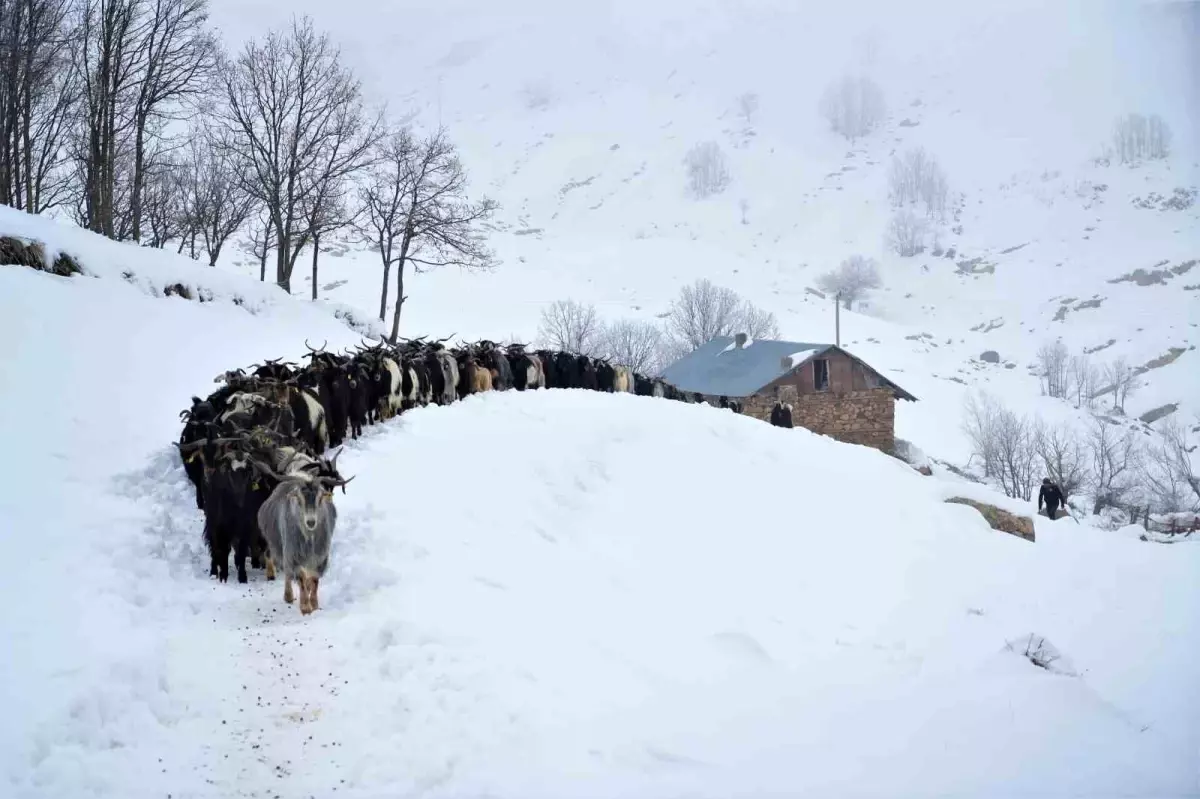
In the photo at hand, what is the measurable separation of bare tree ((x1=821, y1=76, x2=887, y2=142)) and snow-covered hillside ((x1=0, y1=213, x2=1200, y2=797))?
140 metres

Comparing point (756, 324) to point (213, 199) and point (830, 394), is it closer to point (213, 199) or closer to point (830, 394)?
point (830, 394)

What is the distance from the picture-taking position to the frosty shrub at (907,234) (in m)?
109

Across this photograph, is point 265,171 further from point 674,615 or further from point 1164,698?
point 1164,698

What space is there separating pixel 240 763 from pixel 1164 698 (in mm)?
8533

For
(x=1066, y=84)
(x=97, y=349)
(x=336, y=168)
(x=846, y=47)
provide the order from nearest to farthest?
1. (x=97, y=349)
2. (x=336, y=168)
3. (x=1066, y=84)
4. (x=846, y=47)

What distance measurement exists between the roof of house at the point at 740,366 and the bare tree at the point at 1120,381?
113 feet

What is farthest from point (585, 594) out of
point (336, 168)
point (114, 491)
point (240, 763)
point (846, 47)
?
point (846, 47)

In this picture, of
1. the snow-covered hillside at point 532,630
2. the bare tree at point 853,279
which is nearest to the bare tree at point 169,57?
the snow-covered hillside at point 532,630

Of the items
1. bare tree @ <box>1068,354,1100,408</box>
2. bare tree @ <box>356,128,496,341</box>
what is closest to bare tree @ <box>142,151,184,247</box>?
bare tree @ <box>356,128,496,341</box>

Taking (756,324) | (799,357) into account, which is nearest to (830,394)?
(799,357)

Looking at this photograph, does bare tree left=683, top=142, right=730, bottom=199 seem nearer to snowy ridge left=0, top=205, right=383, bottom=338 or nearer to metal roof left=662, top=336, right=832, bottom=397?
metal roof left=662, top=336, right=832, bottom=397

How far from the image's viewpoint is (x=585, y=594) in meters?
9.49

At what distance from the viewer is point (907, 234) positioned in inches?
4385

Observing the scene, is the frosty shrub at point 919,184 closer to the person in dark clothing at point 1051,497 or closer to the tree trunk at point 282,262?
the person in dark clothing at point 1051,497
